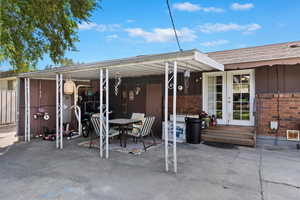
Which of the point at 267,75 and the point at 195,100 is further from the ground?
the point at 267,75

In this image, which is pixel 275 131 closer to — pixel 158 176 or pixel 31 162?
pixel 158 176

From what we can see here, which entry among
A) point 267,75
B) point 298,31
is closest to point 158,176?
point 267,75

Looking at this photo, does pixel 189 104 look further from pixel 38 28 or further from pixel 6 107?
pixel 6 107

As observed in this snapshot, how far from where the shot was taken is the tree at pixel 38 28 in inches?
225

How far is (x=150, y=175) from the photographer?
3545mm

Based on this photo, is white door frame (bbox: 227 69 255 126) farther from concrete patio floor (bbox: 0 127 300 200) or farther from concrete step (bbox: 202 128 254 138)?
concrete patio floor (bbox: 0 127 300 200)

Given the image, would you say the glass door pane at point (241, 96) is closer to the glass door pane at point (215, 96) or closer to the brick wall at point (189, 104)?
the glass door pane at point (215, 96)

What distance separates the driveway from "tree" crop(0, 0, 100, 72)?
12.6ft

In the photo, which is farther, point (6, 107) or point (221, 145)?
point (6, 107)

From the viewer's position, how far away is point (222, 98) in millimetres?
6719

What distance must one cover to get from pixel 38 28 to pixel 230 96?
727cm

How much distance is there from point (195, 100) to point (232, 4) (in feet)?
13.9

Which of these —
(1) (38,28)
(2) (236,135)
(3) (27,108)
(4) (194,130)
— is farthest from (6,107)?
(2) (236,135)

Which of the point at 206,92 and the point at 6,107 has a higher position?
the point at 206,92
